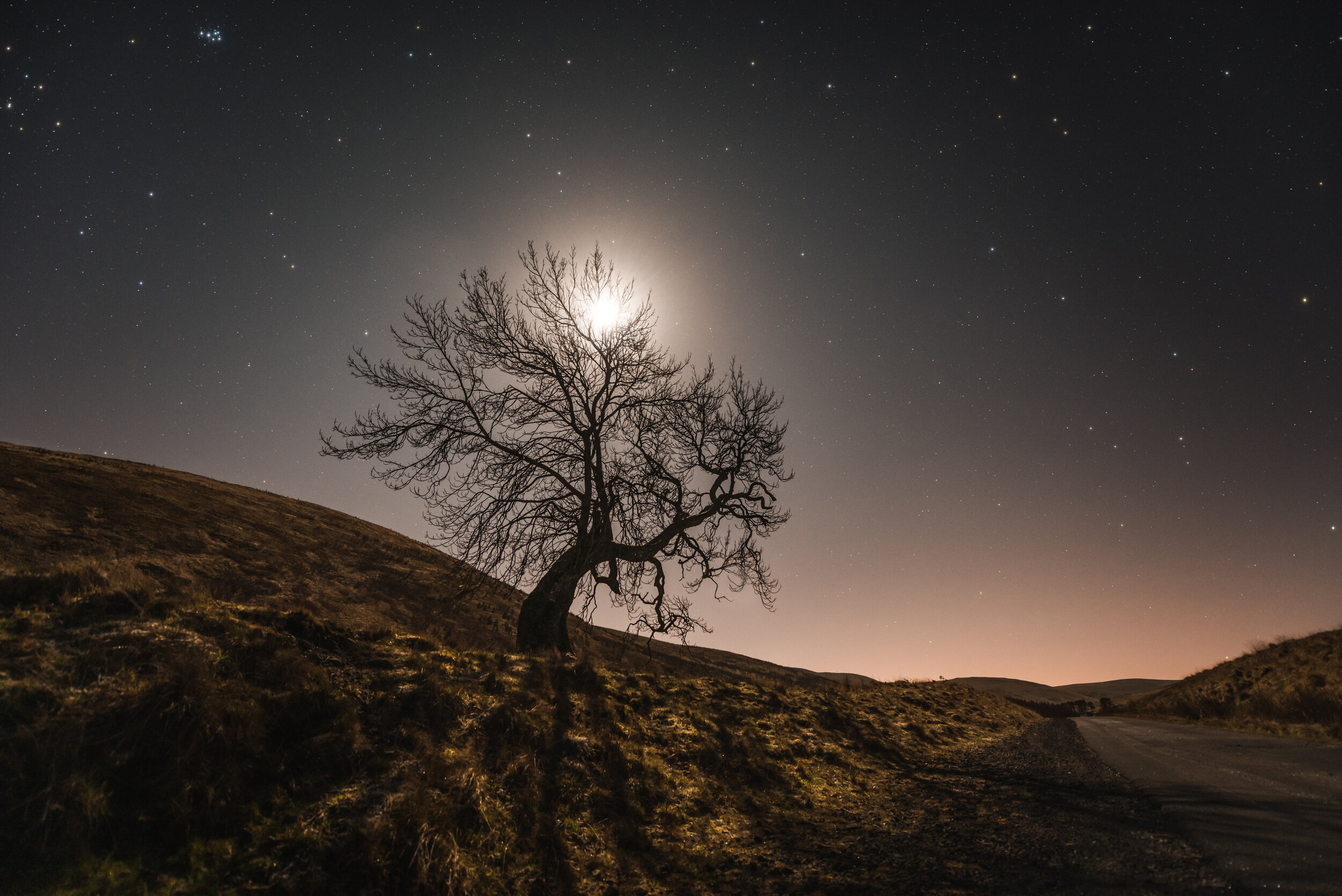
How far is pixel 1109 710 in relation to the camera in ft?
92.2

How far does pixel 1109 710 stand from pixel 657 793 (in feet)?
114

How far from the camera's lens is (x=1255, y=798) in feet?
16.6

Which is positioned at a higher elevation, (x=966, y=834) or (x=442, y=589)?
(x=442, y=589)

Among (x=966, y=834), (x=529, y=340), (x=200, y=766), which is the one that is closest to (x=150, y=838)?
(x=200, y=766)

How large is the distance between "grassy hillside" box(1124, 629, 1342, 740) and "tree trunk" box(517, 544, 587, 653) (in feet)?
47.1

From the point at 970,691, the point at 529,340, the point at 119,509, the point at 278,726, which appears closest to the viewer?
the point at 278,726

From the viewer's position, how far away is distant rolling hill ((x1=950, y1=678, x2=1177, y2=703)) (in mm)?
96438

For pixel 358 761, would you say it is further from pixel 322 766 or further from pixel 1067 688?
pixel 1067 688

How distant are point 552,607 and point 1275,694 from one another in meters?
19.8

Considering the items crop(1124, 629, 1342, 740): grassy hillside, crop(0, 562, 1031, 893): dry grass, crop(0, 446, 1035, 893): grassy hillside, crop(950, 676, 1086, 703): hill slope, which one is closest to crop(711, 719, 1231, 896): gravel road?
crop(0, 446, 1035, 893): grassy hillside

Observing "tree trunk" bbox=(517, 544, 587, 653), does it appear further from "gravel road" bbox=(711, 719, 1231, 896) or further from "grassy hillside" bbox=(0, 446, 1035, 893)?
"gravel road" bbox=(711, 719, 1231, 896)

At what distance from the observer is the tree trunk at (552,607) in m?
10.9

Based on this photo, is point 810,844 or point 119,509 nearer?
point 810,844

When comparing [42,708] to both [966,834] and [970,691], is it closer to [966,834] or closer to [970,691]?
[966,834]
